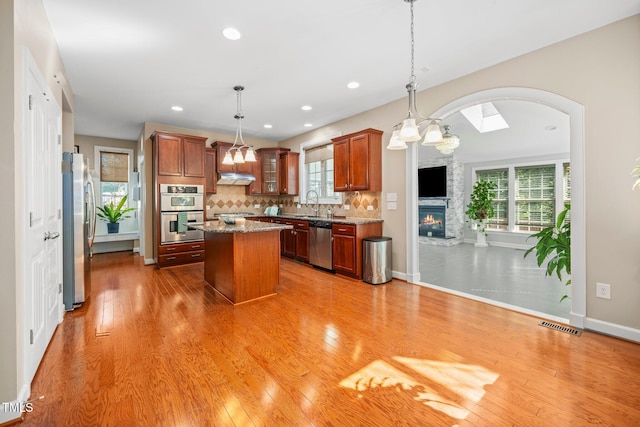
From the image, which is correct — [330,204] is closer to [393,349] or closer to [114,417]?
[393,349]

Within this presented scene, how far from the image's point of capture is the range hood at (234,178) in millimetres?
6180

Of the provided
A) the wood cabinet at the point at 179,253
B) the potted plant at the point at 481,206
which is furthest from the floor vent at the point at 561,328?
the potted plant at the point at 481,206

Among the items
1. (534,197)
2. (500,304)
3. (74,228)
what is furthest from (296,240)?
(534,197)

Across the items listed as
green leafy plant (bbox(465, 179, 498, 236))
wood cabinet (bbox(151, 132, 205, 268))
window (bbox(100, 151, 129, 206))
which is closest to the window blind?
window (bbox(100, 151, 129, 206))

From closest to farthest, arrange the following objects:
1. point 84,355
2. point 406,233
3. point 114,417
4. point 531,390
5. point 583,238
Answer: point 114,417, point 531,390, point 84,355, point 583,238, point 406,233

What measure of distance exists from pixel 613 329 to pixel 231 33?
4.43 m

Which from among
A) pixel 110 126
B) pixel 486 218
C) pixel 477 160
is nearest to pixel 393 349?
pixel 110 126

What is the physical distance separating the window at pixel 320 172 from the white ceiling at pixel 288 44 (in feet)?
5.32

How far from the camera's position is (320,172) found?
6418mm

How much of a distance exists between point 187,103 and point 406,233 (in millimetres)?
4041

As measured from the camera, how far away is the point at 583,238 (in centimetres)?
273

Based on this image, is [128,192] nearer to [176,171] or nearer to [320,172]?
[176,171]

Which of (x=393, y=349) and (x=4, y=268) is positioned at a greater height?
(x=4, y=268)

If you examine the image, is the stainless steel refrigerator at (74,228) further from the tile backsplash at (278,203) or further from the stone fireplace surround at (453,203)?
the stone fireplace surround at (453,203)
